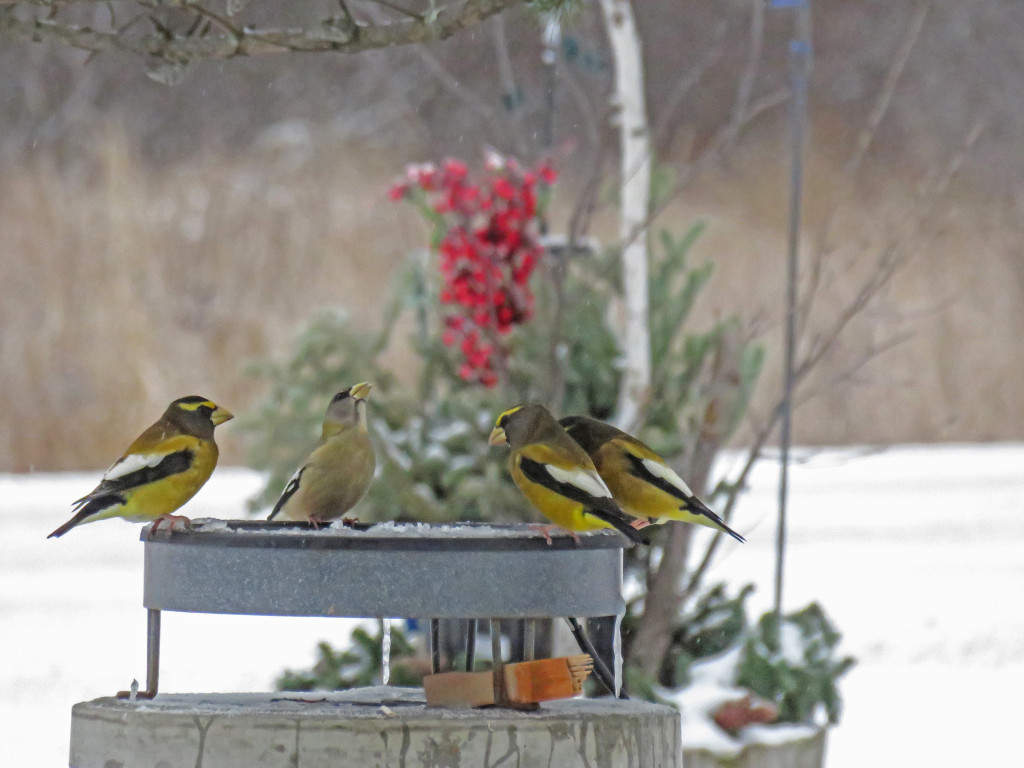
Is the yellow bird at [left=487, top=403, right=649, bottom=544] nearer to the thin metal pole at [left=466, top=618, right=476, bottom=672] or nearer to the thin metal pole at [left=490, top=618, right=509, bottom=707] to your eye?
the thin metal pole at [left=490, top=618, right=509, bottom=707]

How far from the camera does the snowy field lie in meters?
5.18

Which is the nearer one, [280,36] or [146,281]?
[280,36]

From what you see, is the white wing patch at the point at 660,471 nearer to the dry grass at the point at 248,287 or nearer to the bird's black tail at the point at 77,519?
the bird's black tail at the point at 77,519

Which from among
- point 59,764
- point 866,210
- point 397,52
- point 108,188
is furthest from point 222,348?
point 59,764

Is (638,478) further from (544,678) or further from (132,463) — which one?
(132,463)

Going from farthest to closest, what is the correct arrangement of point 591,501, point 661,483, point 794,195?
point 794,195
point 661,483
point 591,501

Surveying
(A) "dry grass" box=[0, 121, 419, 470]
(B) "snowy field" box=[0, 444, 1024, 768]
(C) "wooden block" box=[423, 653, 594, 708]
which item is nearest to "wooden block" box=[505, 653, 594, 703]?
(C) "wooden block" box=[423, 653, 594, 708]

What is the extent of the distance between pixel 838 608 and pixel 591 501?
525 cm

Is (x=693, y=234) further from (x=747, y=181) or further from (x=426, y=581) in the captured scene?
(x=747, y=181)

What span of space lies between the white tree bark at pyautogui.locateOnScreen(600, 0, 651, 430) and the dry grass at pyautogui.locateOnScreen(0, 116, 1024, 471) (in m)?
5.70

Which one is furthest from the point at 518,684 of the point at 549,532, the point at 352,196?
the point at 352,196

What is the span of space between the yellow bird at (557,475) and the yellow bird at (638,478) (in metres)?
0.12

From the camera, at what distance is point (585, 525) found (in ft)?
6.63

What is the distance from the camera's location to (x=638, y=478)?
7.16 feet
